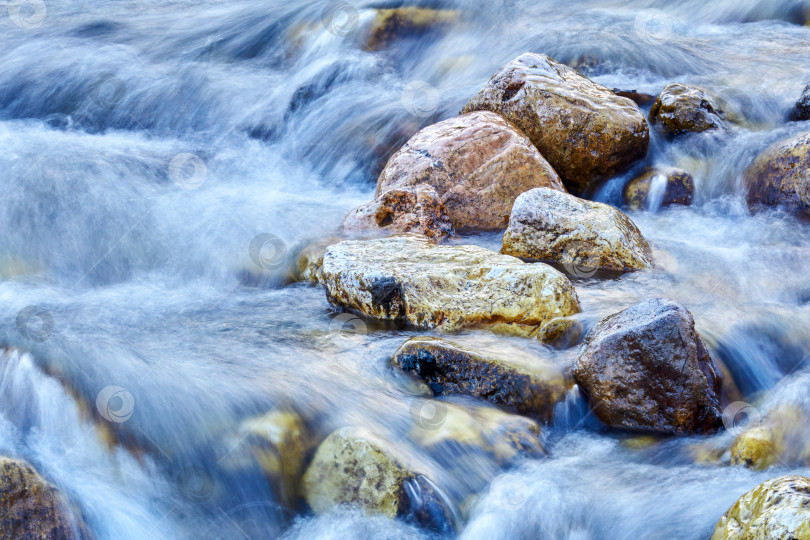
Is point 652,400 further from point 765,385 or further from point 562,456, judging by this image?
point 765,385

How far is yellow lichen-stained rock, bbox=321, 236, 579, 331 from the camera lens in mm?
4438

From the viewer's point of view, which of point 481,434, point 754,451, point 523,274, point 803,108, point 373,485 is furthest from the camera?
point 803,108

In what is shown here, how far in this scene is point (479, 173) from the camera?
6016mm

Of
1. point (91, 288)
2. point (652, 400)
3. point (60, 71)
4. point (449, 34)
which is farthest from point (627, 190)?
point (60, 71)

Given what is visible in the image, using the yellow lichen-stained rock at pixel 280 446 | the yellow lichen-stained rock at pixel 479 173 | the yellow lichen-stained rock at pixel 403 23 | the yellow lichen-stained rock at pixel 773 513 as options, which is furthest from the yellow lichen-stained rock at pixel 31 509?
the yellow lichen-stained rock at pixel 403 23

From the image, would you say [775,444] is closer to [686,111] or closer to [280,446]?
[280,446]

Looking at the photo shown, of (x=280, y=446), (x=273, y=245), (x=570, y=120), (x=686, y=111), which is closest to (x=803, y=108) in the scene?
(x=686, y=111)

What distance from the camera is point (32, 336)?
14.7ft

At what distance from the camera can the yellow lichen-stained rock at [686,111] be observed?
700cm

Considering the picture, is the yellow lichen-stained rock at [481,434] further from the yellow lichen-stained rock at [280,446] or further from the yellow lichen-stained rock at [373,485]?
the yellow lichen-stained rock at [280,446]

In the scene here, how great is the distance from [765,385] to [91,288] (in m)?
4.65

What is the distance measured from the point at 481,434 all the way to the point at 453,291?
3.55 feet

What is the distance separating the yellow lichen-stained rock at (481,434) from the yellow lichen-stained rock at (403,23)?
642cm

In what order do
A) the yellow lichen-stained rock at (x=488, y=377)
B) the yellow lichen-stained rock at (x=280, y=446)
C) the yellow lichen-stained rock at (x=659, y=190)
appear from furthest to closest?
the yellow lichen-stained rock at (x=659, y=190)
the yellow lichen-stained rock at (x=488, y=377)
the yellow lichen-stained rock at (x=280, y=446)
